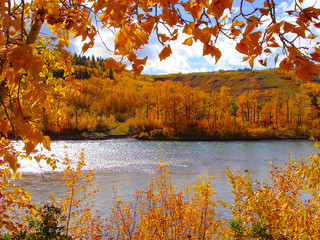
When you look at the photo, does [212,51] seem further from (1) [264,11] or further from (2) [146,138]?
(2) [146,138]

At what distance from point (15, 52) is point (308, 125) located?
125 ft

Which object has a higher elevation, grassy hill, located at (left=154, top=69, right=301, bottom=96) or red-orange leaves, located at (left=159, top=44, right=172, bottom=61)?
grassy hill, located at (left=154, top=69, right=301, bottom=96)

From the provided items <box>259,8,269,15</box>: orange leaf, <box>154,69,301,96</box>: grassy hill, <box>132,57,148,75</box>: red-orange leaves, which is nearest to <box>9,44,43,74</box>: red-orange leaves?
<box>132,57,148,75</box>: red-orange leaves

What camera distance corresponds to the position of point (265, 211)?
10.1 feet

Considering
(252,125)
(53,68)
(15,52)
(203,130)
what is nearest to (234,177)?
(53,68)

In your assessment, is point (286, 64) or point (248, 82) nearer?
point (286, 64)

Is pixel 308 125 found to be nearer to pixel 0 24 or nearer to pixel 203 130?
pixel 203 130

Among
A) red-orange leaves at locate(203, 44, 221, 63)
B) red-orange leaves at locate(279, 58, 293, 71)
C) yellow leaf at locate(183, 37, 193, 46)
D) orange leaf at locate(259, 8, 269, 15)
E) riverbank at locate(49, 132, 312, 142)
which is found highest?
orange leaf at locate(259, 8, 269, 15)

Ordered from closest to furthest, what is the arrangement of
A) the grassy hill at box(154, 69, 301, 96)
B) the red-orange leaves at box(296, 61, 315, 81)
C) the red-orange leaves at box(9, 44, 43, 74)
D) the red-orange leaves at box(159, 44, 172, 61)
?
1. the red-orange leaves at box(9, 44, 43, 74)
2. the red-orange leaves at box(296, 61, 315, 81)
3. the red-orange leaves at box(159, 44, 172, 61)
4. the grassy hill at box(154, 69, 301, 96)

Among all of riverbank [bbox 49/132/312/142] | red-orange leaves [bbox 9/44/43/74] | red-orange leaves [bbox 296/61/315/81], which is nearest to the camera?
red-orange leaves [bbox 9/44/43/74]

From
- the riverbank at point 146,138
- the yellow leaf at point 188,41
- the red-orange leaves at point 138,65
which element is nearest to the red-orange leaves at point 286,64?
the yellow leaf at point 188,41

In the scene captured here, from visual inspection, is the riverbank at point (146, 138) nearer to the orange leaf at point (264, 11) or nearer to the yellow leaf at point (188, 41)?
the orange leaf at point (264, 11)

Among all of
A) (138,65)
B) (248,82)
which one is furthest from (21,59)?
(248,82)

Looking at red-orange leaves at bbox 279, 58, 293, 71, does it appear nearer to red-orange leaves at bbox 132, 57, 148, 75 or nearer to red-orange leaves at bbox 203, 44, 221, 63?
red-orange leaves at bbox 203, 44, 221, 63
